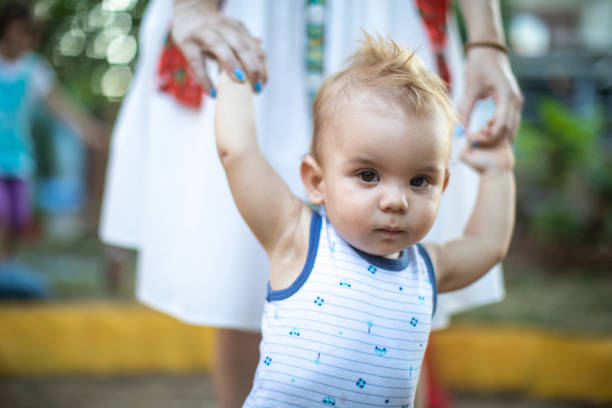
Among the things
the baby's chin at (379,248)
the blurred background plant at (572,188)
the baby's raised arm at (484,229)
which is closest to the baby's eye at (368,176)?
the baby's chin at (379,248)

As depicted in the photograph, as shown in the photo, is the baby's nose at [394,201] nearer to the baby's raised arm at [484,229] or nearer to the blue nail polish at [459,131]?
the baby's raised arm at [484,229]

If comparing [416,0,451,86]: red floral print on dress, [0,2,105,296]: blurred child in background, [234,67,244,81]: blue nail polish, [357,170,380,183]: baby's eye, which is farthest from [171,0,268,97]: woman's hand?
[0,2,105,296]: blurred child in background

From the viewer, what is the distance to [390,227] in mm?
878

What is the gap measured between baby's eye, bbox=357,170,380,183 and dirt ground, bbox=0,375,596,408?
1.88 meters

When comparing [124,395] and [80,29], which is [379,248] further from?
[80,29]

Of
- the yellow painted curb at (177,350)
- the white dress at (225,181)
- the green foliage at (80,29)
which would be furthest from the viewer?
the green foliage at (80,29)

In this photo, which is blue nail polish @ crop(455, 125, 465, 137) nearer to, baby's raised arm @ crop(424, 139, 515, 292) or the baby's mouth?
baby's raised arm @ crop(424, 139, 515, 292)

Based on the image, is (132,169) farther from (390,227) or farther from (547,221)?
(547,221)

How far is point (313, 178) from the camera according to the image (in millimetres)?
984

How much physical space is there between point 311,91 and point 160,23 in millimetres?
436

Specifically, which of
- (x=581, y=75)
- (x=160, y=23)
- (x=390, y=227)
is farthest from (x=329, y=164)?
(x=581, y=75)

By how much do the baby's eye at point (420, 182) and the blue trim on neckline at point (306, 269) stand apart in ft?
0.56

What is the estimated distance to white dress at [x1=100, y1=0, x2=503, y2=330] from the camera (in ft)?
4.00

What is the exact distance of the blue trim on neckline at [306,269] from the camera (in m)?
0.91
